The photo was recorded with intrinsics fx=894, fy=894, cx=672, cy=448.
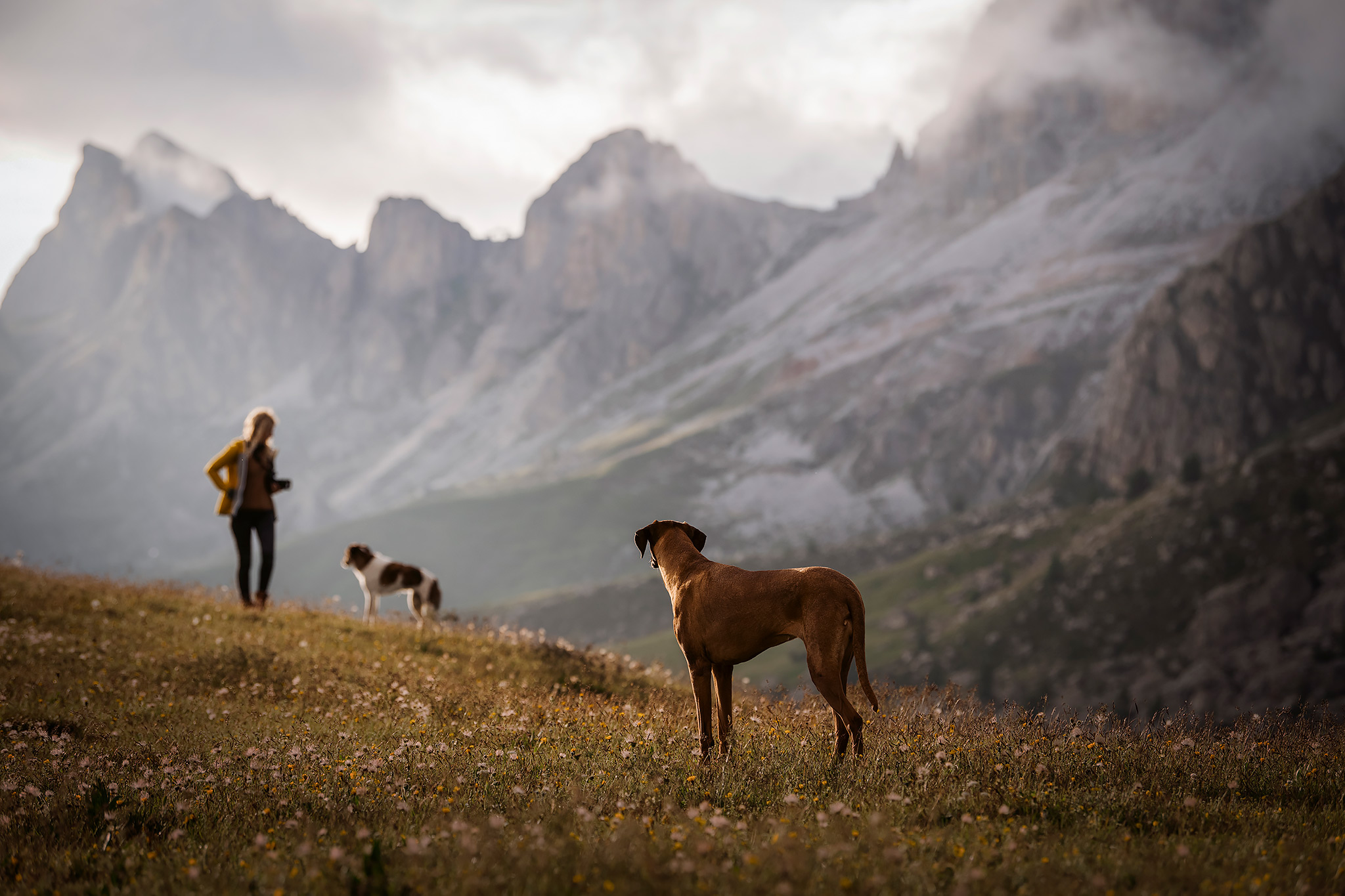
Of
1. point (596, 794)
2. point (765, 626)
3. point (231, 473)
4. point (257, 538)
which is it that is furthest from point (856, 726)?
point (231, 473)

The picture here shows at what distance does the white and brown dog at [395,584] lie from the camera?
17.3 meters

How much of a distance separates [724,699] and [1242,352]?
7685 inches

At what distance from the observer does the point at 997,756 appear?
7.39m

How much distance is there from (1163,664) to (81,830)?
127866 millimetres

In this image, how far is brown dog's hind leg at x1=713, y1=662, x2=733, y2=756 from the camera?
7691mm

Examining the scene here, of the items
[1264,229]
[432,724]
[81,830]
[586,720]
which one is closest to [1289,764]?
[586,720]

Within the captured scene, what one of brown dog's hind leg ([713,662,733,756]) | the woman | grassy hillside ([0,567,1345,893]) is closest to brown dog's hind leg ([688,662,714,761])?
brown dog's hind leg ([713,662,733,756])

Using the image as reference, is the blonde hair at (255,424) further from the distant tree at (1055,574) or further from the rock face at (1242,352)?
the rock face at (1242,352)

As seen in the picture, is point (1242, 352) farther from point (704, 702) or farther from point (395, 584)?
point (704, 702)

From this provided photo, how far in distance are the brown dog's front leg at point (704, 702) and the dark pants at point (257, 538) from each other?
32.9 ft

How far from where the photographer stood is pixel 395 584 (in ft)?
57.3

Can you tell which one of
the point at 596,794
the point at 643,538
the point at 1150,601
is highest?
the point at 643,538

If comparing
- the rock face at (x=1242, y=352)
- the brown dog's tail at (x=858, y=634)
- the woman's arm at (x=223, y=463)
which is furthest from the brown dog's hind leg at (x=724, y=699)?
the rock face at (x=1242, y=352)

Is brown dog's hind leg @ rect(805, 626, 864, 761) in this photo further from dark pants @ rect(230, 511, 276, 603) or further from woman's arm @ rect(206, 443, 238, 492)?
woman's arm @ rect(206, 443, 238, 492)
